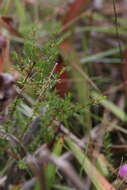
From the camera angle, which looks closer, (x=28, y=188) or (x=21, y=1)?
Answer: (x=28, y=188)

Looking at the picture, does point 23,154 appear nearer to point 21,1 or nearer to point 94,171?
point 94,171

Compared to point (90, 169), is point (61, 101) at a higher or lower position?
higher

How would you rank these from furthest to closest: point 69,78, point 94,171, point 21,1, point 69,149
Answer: point 21,1 < point 69,78 < point 69,149 < point 94,171

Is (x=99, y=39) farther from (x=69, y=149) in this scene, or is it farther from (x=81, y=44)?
(x=69, y=149)

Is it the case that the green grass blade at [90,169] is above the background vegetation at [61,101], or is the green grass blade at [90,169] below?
below

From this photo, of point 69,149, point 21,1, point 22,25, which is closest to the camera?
point 69,149

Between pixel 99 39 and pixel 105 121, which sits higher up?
pixel 99 39

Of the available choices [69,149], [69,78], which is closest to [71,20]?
[69,78]

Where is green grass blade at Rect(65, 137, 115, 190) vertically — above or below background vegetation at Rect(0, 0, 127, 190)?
below

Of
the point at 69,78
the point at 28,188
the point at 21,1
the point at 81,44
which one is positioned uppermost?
the point at 21,1

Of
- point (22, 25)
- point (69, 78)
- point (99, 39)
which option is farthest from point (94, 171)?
point (99, 39)
